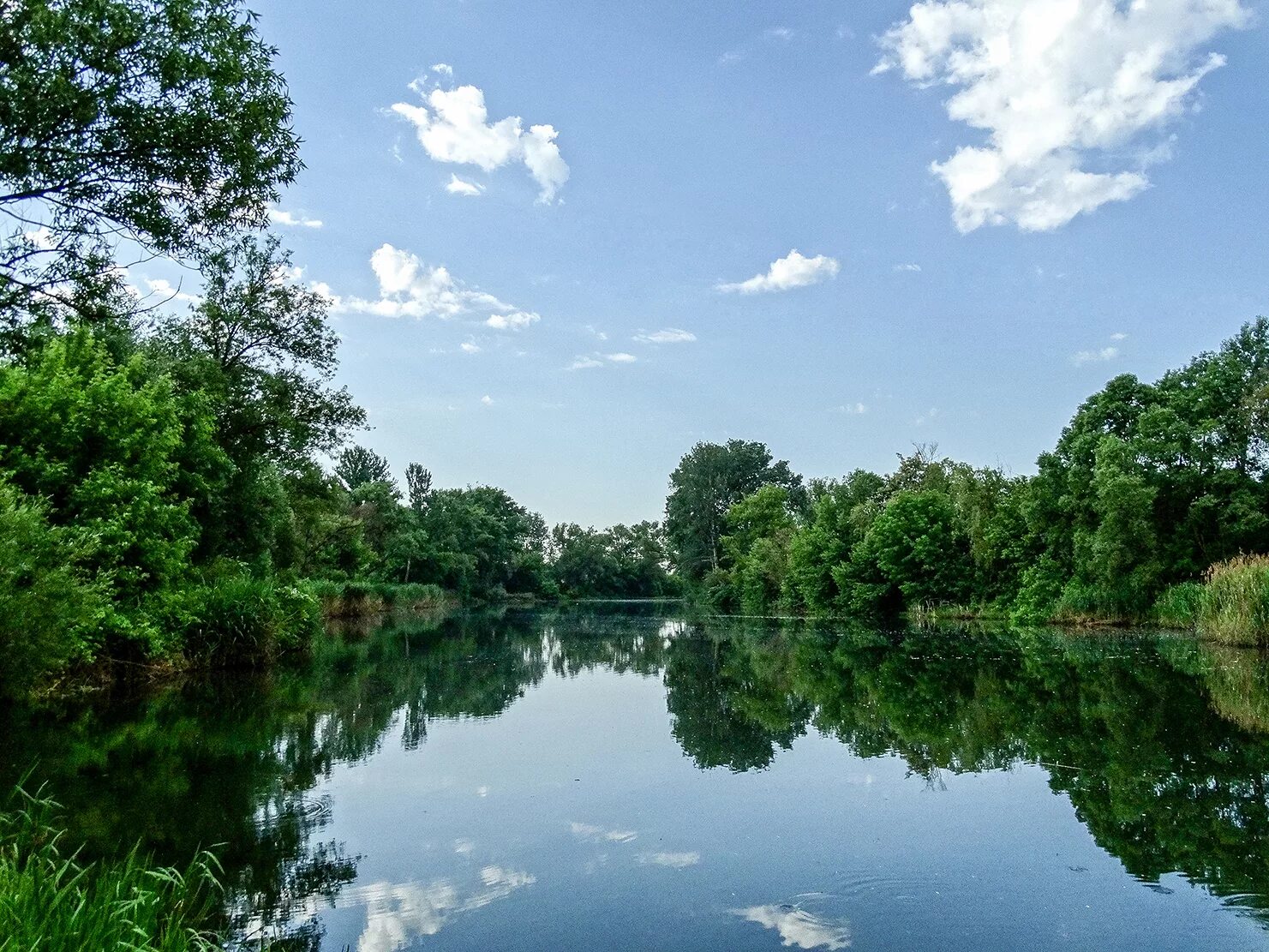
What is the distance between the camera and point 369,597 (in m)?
52.0

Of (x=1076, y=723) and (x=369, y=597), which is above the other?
(x=1076, y=723)

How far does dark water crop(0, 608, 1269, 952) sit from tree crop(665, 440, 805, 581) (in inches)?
2535

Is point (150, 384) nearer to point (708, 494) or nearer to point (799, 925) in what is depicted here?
point (799, 925)

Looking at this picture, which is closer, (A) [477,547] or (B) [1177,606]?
(B) [1177,606]

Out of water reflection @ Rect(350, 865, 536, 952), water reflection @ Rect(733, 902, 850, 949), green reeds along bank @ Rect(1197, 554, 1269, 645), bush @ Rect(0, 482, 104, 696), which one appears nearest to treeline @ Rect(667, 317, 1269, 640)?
green reeds along bank @ Rect(1197, 554, 1269, 645)

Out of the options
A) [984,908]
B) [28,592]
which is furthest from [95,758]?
[984,908]

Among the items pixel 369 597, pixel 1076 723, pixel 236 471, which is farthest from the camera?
pixel 369 597

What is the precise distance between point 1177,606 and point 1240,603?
845cm

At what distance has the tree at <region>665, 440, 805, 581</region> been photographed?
264 ft

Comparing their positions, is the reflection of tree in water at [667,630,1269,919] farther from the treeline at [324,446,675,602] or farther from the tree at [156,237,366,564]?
the treeline at [324,446,675,602]

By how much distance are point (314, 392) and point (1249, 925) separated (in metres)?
23.0

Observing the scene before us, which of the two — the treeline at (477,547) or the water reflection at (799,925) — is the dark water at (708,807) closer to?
the water reflection at (799,925)

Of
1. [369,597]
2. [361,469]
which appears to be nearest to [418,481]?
[361,469]

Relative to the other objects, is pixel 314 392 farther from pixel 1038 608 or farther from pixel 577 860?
pixel 1038 608
